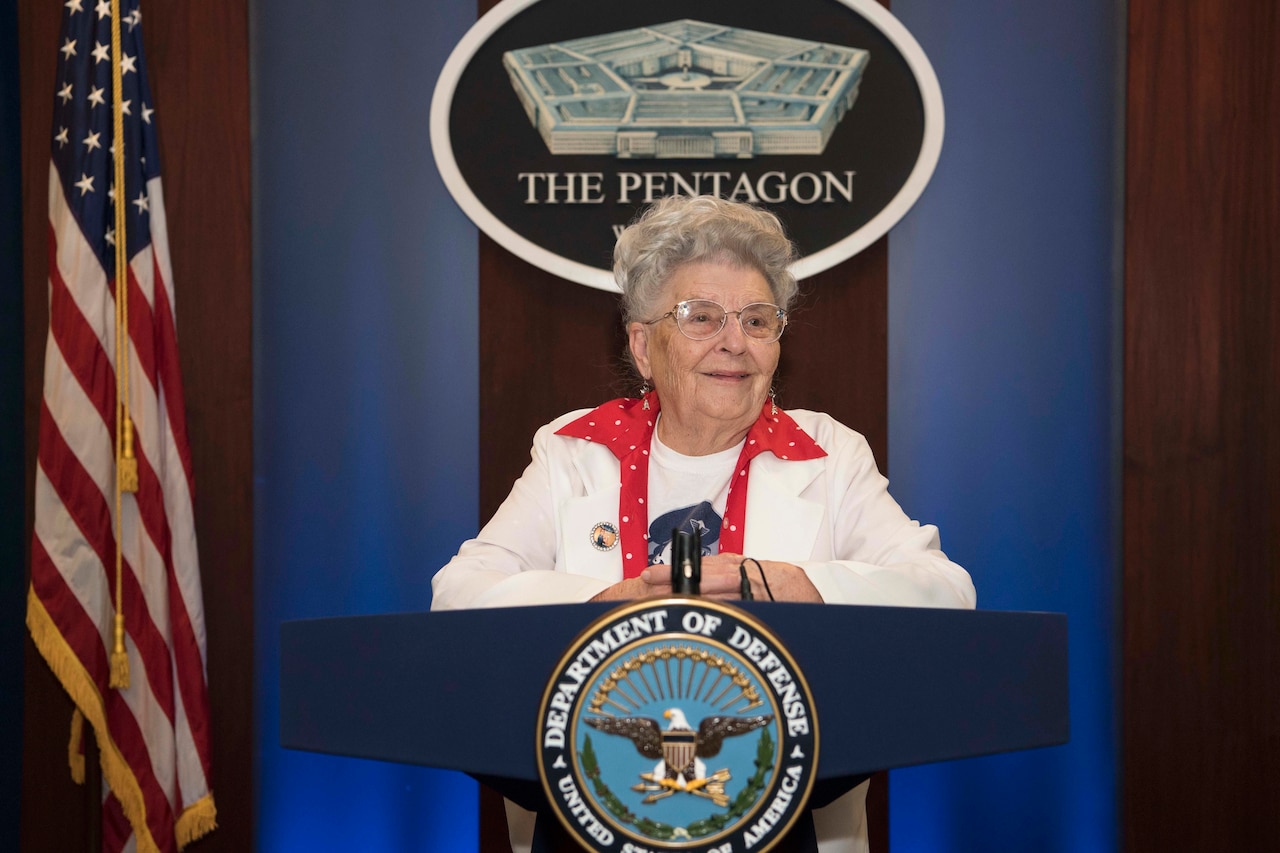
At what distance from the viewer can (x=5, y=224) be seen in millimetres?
2744

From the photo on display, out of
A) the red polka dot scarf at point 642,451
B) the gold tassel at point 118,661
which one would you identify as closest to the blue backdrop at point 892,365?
the gold tassel at point 118,661

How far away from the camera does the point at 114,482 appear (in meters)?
2.61

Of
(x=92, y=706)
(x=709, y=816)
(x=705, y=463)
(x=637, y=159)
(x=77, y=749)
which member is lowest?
(x=77, y=749)

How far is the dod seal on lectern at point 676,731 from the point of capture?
34.9 inches

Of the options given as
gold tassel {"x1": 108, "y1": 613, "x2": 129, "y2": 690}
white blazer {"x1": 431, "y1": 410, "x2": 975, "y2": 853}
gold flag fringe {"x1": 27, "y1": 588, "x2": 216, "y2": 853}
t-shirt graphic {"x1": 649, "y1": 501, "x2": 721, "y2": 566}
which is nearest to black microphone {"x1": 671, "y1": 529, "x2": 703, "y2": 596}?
white blazer {"x1": 431, "y1": 410, "x2": 975, "y2": 853}

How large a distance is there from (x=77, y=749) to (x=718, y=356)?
1.78 metres

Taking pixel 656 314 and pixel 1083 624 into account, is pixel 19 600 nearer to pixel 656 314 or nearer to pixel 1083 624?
pixel 656 314

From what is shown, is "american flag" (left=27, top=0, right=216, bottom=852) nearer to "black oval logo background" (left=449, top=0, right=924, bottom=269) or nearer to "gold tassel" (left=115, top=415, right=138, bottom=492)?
"gold tassel" (left=115, top=415, right=138, bottom=492)

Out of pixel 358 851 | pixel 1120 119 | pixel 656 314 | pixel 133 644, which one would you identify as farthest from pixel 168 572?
pixel 1120 119

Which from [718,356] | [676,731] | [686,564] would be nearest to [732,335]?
[718,356]

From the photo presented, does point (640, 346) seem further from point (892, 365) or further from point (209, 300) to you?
point (209, 300)

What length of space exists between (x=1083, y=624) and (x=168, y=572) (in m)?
2.24

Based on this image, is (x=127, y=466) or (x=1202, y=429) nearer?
(x=127, y=466)

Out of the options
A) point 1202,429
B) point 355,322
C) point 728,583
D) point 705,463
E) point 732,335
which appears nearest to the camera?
point 728,583
